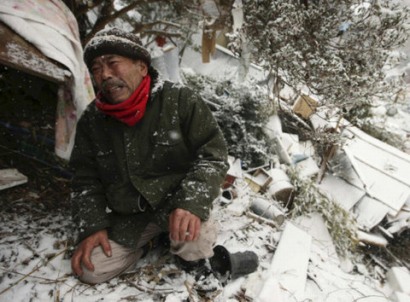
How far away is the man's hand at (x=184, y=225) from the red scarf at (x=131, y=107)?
2.30ft

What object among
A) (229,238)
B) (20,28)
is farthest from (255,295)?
(20,28)

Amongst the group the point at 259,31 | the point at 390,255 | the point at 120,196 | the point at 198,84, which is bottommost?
the point at 390,255

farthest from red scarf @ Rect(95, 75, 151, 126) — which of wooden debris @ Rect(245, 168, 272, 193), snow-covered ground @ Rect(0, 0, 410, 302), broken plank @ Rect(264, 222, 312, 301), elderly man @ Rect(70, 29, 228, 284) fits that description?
wooden debris @ Rect(245, 168, 272, 193)

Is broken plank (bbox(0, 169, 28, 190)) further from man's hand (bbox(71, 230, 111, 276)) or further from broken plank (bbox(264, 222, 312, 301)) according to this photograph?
broken plank (bbox(264, 222, 312, 301))

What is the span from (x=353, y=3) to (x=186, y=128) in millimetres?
2159

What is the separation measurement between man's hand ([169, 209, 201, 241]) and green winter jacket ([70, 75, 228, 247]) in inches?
7.2

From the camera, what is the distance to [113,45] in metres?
1.82

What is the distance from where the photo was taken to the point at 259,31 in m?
3.26

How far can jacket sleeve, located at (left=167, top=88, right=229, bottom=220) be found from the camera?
1.90 meters

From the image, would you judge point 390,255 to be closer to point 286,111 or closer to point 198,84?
point 286,111

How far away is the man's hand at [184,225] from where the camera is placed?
5.97 feet

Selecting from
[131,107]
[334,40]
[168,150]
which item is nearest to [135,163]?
[168,150]

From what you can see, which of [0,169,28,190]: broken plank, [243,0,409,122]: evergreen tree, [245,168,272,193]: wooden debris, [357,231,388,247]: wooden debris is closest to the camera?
[0,169,28,190]: broken plank

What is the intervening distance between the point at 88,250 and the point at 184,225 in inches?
31.0
